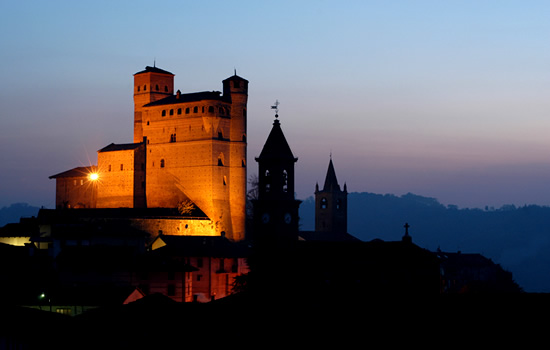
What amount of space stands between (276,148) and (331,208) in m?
71.8

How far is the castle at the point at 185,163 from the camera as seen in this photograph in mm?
112625

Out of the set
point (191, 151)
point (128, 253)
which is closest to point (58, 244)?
point (128, 253)

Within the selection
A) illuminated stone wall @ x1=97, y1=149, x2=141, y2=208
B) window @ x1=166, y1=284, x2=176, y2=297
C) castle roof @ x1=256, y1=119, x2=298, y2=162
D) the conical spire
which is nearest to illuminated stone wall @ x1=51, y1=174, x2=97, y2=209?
illuminated stone wall @ x1=97, y1=149, x2=141, y2=208

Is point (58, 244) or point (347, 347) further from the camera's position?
point (58, 244)

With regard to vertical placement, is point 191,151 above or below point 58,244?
above

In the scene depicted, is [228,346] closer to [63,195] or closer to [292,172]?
[292,172]

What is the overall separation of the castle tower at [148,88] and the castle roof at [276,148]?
57.0 metres

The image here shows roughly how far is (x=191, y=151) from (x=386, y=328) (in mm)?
82906

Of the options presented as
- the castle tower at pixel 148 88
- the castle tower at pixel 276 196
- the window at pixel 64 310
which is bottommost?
the window at pixel 64 310

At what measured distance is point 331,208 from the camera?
438 ft

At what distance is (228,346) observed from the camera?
3362cm

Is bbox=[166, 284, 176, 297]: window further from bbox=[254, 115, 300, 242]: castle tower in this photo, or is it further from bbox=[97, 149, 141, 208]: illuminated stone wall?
bbox=[97, 149, 141, 208]: illuminated stone wall

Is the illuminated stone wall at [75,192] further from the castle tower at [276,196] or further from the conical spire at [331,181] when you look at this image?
the castle tower at [276,196]

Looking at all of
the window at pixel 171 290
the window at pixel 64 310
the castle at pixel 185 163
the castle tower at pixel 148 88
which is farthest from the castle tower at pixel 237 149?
the window at pixel 64 310
